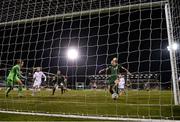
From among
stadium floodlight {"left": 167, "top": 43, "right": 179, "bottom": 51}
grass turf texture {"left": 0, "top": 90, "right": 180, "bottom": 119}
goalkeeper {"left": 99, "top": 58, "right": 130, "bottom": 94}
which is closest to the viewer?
grass turf texture {"left": 0, "top": 90, "right": 180, "bottom": 119}

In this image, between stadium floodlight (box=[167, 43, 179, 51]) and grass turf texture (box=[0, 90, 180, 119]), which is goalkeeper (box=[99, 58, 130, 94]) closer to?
grass turf texture (box=[0, 90, 180, 119])

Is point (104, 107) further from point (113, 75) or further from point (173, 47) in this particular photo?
point (113, 75)

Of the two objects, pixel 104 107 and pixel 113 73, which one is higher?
pixel 113 73

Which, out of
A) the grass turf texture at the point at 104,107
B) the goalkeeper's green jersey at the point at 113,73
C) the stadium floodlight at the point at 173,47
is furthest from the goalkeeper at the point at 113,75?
the stadium floodlight at the point at 173,47

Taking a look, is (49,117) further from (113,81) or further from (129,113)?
(113,81)

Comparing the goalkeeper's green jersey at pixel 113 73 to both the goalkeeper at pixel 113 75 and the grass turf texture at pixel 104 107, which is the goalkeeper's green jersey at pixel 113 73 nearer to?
the goalkeeper at pixel 113 75

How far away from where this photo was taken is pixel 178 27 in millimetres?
11672

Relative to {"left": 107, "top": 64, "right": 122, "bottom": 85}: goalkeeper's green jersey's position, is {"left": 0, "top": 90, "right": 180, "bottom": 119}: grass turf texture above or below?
below

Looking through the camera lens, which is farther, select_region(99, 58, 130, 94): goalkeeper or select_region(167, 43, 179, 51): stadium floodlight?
select_region(99, 58, 130, 94): goalkeeper

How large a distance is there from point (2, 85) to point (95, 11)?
19899mm

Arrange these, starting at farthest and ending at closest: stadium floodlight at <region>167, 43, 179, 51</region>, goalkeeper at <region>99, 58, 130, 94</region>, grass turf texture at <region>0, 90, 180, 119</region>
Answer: goalkeeper at <region>99, 58, 130, 94</region> < stadium floodlight at <region>167, 43, 179, 51</region> < grass turf texture at <region>0, 90, 180, 119</region>

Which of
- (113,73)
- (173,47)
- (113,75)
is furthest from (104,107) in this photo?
(113,73)

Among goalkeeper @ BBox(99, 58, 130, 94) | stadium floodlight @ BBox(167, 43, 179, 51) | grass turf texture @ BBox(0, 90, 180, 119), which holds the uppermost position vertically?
stadium floodlight @ BBox(167, 43, 179, 51)

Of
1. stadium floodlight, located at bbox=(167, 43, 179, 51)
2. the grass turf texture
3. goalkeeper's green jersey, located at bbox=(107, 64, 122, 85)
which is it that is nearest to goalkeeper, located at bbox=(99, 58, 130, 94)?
goalkeeper's green jersey, located at bbox=(107, 64, 122, 85)
